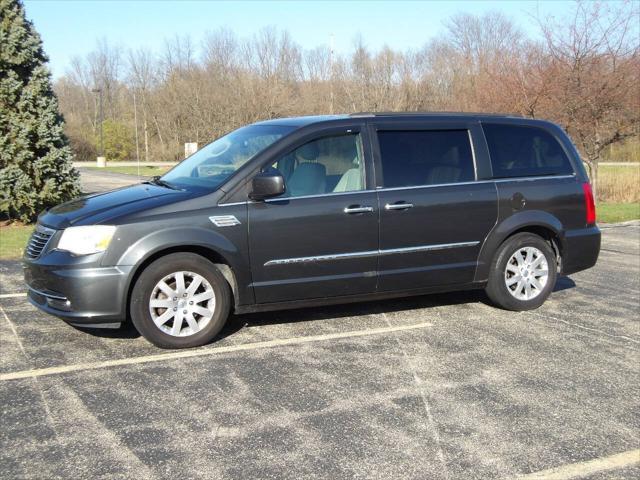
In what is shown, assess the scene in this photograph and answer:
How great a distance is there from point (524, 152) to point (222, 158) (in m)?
3.04

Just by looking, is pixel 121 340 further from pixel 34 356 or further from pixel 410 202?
pixel 410 202

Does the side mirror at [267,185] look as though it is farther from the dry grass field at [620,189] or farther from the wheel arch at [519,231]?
the dry grass field at [620,189]

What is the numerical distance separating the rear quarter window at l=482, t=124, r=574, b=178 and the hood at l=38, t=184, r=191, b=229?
306 cm

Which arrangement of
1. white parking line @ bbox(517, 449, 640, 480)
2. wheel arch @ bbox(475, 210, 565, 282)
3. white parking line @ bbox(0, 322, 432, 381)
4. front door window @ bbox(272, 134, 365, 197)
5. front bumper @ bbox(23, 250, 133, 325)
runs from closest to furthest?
white parking line @ bbox(517, 449, 640, 480), white parking line @ bbox(0, 322, 432, 381), front bumper @ bbox(23, 250, 133, 325), front door window @ bbox(272, 134, 365, 197), wheel arch @ bbox(475, 210, 565, 282)

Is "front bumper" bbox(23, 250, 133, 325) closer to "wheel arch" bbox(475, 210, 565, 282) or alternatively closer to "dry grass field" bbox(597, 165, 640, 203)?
"wheel arch" bbox(475, 210, 565, 282)

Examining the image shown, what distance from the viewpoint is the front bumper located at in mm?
4812

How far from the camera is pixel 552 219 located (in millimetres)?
6434

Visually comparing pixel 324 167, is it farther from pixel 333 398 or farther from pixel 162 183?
pixel 333 398

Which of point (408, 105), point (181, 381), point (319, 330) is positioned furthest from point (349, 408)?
point (408, 105)

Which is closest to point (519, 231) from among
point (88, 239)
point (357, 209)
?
point (357, 209)

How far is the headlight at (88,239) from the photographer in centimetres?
487

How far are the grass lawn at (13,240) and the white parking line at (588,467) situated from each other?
26.3 feet

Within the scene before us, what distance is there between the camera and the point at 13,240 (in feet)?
34.8

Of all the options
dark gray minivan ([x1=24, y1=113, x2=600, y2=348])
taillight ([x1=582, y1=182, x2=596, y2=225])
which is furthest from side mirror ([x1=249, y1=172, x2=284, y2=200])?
taillight ([x1=582, y1=182, x2=596, y2=225])
